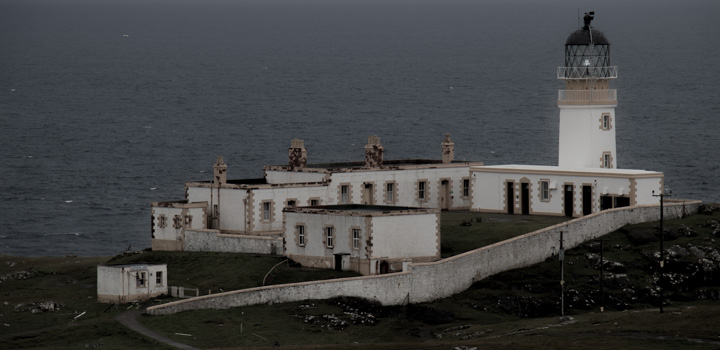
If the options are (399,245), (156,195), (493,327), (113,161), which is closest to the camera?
(493,327)

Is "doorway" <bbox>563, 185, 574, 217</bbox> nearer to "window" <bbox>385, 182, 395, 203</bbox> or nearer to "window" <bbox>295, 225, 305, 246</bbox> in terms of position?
"window" <bbox>385, 182, 395, 203</bbox>

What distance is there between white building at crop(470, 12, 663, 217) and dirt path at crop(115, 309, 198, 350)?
95.8 feet

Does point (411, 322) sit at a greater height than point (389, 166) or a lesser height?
lesser

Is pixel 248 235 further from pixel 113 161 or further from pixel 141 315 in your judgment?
pixel 113 161

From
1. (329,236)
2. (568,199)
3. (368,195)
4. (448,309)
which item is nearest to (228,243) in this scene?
(329,236)

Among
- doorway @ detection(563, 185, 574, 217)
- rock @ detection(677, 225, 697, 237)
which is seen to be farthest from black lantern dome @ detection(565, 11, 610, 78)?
rock @ detection(677, 225, 697, 237)

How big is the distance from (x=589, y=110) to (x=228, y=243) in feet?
82.2

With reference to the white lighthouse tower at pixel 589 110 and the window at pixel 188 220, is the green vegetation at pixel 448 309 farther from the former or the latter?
the white lighthouse tower at pixel 589 110

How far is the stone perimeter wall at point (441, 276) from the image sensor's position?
70.0m

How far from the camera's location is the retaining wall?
265 feet

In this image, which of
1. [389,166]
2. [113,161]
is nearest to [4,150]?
[113,161]

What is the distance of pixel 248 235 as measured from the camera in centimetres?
8375

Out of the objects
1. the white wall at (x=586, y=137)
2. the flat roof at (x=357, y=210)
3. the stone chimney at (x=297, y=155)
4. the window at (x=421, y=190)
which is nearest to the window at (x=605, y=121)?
the white wall at (x=586, y=137)

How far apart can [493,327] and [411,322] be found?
4776 millimetres
